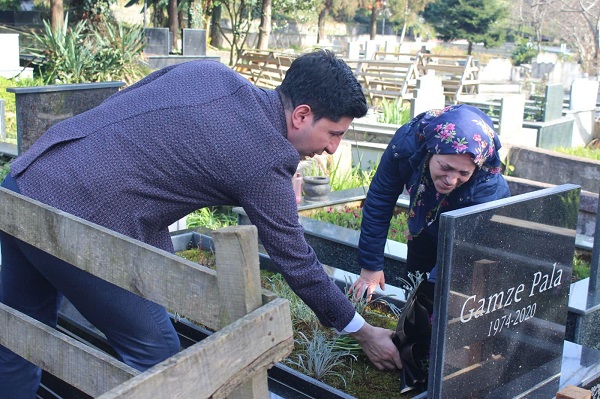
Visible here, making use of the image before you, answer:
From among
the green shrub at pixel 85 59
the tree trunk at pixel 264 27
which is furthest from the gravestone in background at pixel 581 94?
the tree trunk at pixel 264 27

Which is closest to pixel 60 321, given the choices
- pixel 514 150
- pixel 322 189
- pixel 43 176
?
pixel 43 176

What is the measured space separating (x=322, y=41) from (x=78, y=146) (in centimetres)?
4585

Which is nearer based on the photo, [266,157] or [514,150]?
[266,157]

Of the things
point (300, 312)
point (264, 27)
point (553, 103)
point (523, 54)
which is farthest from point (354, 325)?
point (523, 54)

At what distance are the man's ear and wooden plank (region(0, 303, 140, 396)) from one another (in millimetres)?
875

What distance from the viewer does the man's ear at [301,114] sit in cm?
215

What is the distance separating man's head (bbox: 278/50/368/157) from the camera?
7.00ft

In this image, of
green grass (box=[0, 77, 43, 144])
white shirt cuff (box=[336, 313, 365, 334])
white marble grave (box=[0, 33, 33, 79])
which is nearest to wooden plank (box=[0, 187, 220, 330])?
white shirt cuff (box=[336, 313, 365, 334])

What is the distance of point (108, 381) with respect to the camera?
1.62 meters

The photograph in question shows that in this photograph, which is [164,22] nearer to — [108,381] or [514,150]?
[514,150]

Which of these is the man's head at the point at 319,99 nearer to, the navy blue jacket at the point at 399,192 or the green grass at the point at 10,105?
the navy blue jacket at the point at 399,192

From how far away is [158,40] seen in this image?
19031 millimetres

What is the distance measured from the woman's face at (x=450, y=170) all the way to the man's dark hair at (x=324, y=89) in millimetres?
646

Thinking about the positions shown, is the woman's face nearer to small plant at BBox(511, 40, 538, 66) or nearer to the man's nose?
the man's nose
